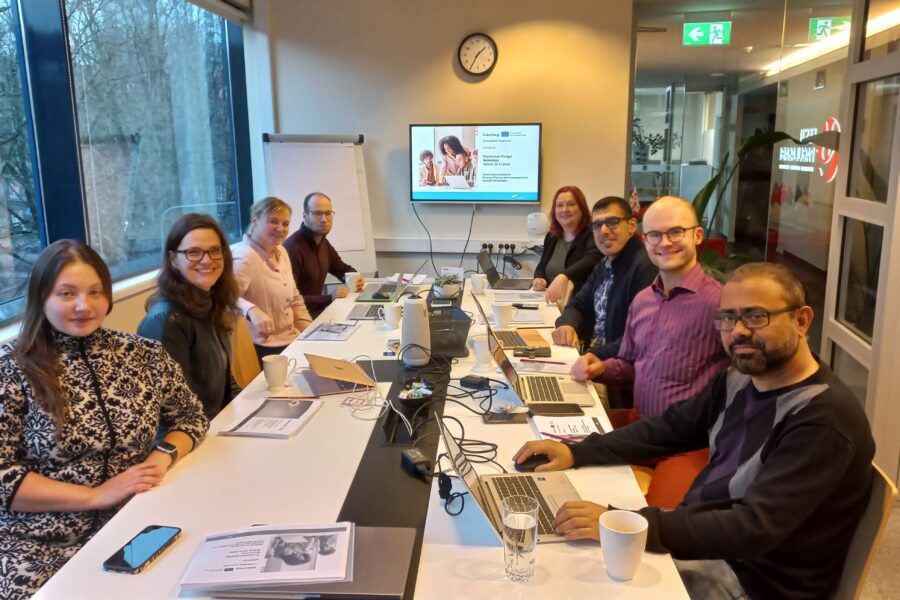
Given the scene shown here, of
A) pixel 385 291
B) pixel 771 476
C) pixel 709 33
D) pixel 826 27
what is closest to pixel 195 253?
pixel 385 291

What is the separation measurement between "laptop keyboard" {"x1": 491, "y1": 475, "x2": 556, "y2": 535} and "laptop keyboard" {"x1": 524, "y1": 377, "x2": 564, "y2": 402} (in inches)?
19.8

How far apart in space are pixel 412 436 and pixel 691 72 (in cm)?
441

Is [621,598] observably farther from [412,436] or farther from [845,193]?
[845,193]

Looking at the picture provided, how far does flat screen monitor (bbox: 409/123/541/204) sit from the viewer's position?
512 centimetres

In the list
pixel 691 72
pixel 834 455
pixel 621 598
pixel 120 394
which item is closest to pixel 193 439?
pixel 120 394

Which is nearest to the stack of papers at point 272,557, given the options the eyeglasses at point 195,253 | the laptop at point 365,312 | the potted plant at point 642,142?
the eyeglasses at point 195,253

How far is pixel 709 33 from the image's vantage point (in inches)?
196

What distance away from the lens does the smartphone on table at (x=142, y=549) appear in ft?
3.90

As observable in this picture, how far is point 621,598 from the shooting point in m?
1.11

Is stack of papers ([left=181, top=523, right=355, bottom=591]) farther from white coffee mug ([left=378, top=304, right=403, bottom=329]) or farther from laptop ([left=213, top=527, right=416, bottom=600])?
white coffee mug ([left=378, top=304, right=403, bottom=329])

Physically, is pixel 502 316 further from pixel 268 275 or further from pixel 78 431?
pixel 78 431

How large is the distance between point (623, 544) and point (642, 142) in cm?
455

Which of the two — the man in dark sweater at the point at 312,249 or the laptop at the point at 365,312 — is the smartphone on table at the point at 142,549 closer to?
the laptop at the point at 365,312

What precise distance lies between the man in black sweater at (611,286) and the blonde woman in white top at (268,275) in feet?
4.47
